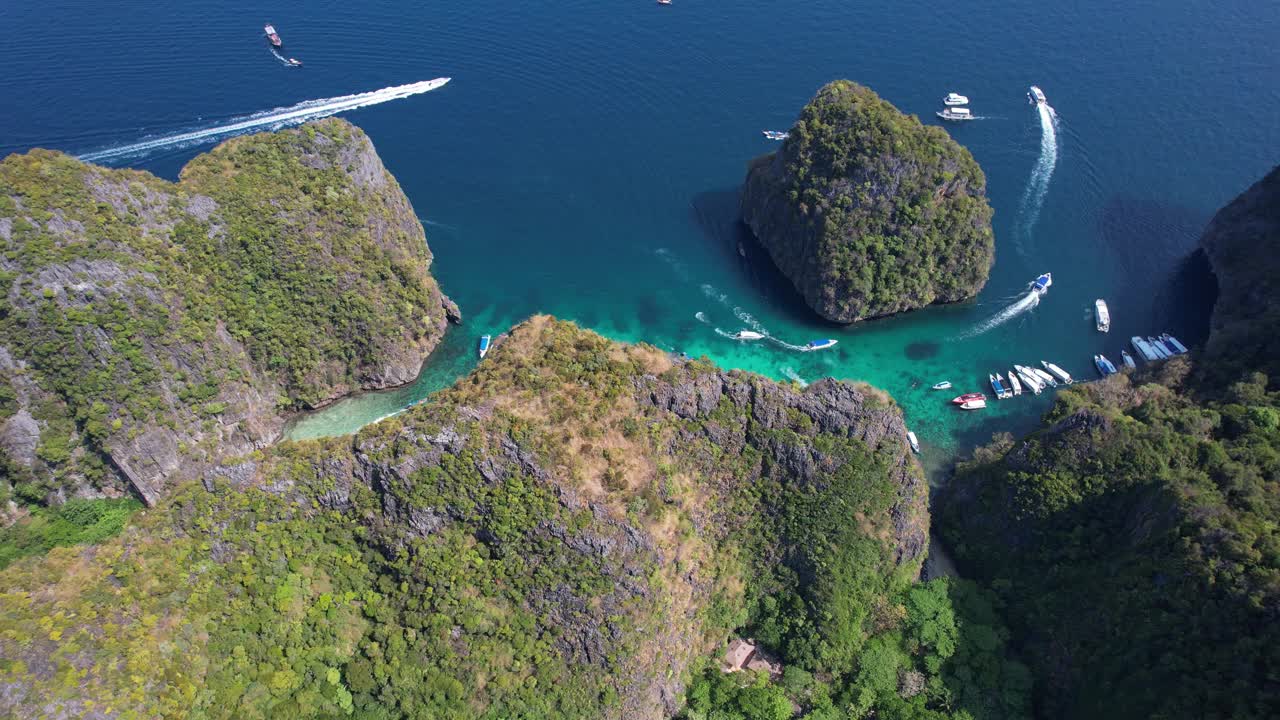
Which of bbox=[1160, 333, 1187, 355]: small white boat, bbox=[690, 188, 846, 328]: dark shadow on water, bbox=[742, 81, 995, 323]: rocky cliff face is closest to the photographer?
bbox=[1160, 333, 1187, 355]: small white boat

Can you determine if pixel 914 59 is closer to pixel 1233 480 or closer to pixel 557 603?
pixel 1233 480

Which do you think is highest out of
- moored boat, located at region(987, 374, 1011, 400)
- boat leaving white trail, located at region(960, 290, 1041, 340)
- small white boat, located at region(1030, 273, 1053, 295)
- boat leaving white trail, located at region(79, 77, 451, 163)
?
boat leaving white trail, located at region(79, 77, 451, 163)

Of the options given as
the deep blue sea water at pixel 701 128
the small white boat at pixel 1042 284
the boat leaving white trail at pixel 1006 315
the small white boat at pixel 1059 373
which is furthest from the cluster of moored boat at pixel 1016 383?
the small white boat at pixel 1042 284

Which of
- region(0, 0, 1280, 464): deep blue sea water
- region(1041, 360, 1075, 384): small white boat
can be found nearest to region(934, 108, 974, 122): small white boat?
region(0, 0, 1280, 464): deep blue sea water

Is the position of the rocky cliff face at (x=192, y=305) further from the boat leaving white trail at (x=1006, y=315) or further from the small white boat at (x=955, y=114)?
the small white boat at (x=955, y=114)

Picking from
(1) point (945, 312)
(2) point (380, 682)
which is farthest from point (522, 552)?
(1) point (945, 312)

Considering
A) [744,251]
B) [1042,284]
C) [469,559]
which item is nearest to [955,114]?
[1042,284]

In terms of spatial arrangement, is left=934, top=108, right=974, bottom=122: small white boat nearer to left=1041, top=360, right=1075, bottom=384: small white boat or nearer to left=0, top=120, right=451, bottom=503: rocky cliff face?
left=1041, top=360, right=1075, bottom=384: small white boat
